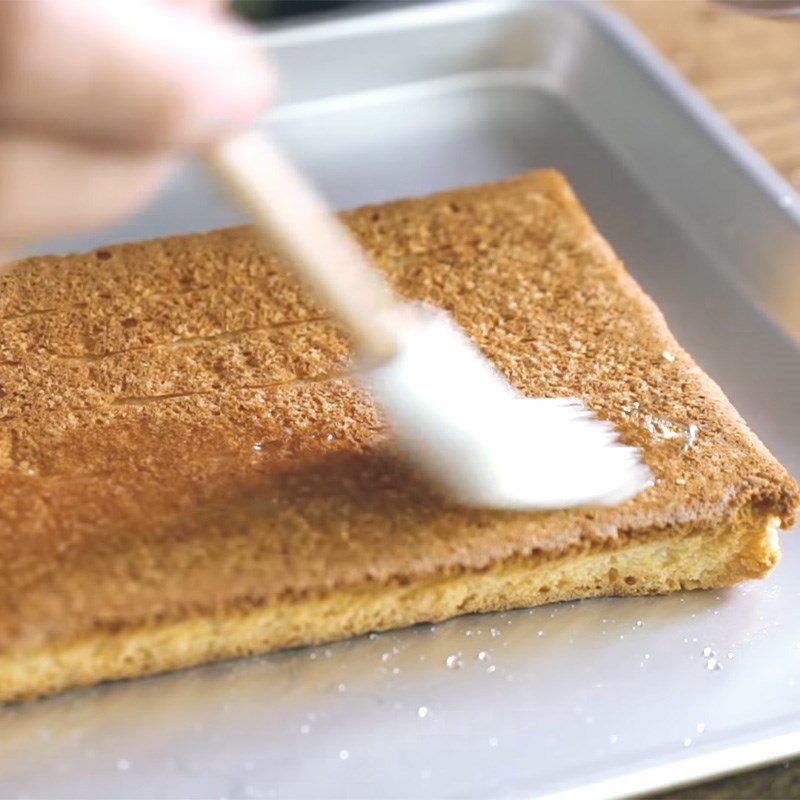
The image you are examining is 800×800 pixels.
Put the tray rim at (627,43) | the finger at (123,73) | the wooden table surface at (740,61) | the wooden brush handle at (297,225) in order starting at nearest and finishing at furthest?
the finger at (123,73) < the wooden brush handle at (297,225) < the tray rim at (627,43) < the wooden table surface at (740,61)

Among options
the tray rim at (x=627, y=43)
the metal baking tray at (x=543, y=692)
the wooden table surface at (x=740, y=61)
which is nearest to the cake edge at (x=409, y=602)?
the metal baking tray at (x=543, y=692)

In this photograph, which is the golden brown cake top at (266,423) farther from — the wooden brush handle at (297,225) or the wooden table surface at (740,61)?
the wooden table surface at (740,61)

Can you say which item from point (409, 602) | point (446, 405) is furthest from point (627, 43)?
point (409, 602)

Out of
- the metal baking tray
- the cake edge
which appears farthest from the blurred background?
the cake edge

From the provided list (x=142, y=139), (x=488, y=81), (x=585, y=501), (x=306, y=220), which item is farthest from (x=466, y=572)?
(x=488, y=81)

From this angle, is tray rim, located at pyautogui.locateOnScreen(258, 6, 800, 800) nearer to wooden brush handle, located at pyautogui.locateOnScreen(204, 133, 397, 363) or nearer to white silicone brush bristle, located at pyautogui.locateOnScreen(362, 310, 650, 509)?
white silicone brush bristle, located at pyautogui.locateOnScreen(362, 310, 650, 509)

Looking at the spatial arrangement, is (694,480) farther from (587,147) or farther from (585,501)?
(587,147)
